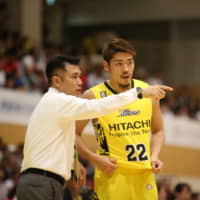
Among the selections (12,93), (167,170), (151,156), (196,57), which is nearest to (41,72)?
(12,93)

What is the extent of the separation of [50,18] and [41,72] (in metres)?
6.64

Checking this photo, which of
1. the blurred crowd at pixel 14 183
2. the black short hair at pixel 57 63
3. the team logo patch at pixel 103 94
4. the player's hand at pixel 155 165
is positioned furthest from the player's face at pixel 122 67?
the blurred crowd at pixel 14 183

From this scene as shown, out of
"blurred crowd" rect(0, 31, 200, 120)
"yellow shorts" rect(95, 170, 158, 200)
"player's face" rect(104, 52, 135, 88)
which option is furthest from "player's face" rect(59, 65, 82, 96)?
"blurred crowd" rect(0, 31, 200, 120)

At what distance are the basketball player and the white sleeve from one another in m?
0.72

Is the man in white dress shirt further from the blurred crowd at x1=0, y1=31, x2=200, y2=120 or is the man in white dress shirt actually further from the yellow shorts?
the blurred crowd at x1=0, y1=31, x2=200, y2=120

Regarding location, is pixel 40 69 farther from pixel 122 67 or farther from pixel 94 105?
pixel 94 105

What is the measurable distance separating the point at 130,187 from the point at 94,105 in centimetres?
101

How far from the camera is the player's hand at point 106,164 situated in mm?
4966

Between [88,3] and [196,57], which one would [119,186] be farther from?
[88,3]

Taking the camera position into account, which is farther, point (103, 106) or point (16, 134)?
point (16, 134)

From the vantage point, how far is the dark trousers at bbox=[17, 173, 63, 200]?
4403 mm

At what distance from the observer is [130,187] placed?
5016 millimetres

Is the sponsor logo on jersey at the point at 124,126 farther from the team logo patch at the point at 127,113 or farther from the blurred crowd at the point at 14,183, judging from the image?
the blurred crowd at the point at 14,183

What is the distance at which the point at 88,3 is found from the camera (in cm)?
1916
